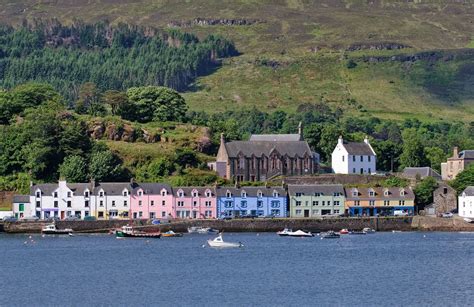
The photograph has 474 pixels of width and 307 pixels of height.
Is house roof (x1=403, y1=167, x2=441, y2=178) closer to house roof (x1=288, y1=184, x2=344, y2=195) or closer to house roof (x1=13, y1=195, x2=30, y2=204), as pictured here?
house roof (x1=288, y1=184, x2=344, y2=195)

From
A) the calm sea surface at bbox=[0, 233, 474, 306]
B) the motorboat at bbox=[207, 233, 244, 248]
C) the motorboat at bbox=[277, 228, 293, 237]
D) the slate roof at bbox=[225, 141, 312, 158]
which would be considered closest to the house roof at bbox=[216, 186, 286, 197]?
the motorboat at bbox=[277, 228, 293, 237]

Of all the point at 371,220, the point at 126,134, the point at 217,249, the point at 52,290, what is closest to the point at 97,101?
the point at 126,134

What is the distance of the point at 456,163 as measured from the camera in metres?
161

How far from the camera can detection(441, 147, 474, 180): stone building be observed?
160000mm

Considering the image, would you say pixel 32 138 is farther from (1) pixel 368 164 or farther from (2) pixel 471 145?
(2) pixel 471 145

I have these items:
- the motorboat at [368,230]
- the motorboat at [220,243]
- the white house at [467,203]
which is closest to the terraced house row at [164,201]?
the motorboat at [368,230]

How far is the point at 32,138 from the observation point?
15512cm

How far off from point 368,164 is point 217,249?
47558 mm

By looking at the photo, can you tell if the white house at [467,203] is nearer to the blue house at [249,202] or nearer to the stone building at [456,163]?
the blue house at [249,202]

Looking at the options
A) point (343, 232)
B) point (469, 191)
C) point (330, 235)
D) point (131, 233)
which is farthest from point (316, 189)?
point (131, 233)

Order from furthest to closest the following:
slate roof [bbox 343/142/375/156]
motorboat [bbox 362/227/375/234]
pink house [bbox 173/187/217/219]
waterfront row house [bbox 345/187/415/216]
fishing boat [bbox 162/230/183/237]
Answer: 1. slate roof [bbox 343/142/375/156]
2. waterfront row house [bbox 345/187/415/216]
3. pink house [bbox 173/187/217/219]
4. motorboat [bbox 362/227/375/234]
5. fishing boat [bbox 162/230/183/237]

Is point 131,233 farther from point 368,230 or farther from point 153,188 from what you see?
point 368,230

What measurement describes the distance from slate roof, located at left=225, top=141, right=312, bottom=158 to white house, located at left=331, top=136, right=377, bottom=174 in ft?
13.6

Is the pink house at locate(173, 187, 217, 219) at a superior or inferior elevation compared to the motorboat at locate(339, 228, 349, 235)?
superior
